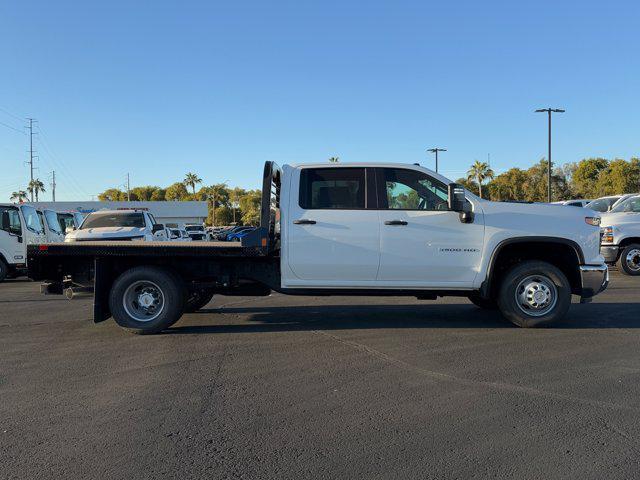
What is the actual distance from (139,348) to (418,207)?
12.9 ft

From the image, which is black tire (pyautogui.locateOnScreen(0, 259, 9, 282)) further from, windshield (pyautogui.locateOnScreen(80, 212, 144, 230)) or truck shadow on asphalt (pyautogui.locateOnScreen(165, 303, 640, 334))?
truck shadow on asphalt (pyautogui.locateOnScreen(165, 303, 640, 334))

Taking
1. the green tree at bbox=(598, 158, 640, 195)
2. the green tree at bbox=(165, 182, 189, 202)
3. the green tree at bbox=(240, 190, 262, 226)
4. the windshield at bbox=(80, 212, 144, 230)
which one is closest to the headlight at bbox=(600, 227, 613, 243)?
the windshield at bbox=(80, 212, 144, 230)

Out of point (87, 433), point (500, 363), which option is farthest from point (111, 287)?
point (500, 363)

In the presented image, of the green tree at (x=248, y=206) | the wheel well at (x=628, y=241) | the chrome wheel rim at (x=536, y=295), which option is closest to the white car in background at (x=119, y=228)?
the chrome wheel rim at (x=536, y=295)

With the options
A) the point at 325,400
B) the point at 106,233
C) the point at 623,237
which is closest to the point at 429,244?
the point at 325,400

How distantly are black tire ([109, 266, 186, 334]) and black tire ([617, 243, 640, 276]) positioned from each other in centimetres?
1152

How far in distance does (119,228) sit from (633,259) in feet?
44.6

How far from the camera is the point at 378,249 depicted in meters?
7.05

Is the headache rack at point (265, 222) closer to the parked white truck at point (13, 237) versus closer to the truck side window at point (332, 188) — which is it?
the truck side window at point (332, 188)

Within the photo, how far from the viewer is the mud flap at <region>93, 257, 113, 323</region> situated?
7191mm

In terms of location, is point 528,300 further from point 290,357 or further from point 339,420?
point 339,420

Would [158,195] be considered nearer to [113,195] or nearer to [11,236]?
[113,195]

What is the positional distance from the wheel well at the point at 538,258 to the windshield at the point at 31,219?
1418 centimetres

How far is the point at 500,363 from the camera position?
Answer: 223 inches
